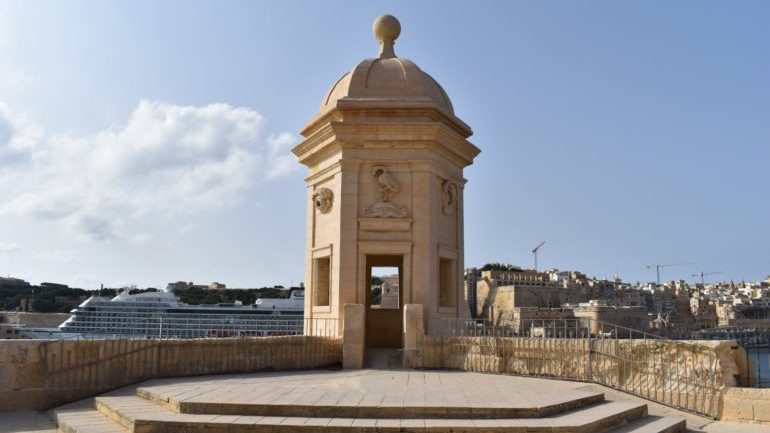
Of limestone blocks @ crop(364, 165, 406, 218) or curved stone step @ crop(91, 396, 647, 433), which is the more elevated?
limestone blocks @ crop(364, 165, 406, 218)

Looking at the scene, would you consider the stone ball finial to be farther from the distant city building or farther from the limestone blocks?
the distant city building

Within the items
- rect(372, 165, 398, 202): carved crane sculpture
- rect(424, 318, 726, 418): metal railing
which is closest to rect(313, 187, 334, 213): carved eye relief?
rect(372, 165, 398, 202): carved crane sculpture

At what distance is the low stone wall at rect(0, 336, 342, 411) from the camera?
8414 millimetres

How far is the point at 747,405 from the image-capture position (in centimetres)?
804

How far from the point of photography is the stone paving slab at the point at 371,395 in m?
6.79

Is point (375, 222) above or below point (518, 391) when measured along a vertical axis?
above

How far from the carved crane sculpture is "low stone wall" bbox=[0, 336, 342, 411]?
11.0 feet

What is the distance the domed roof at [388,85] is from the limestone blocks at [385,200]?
1.65m

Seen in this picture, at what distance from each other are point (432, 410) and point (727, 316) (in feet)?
453

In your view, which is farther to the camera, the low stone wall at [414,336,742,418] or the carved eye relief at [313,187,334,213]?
the carved eye relief at [313,187,334,213]

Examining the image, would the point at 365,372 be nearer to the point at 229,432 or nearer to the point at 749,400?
the point at 229,432

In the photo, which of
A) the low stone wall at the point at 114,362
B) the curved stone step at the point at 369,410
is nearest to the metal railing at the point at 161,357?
the low stone wall at the point at 114,362

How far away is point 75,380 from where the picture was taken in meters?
8.80

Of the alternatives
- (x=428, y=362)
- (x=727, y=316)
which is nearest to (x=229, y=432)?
(x=428, y=362)
